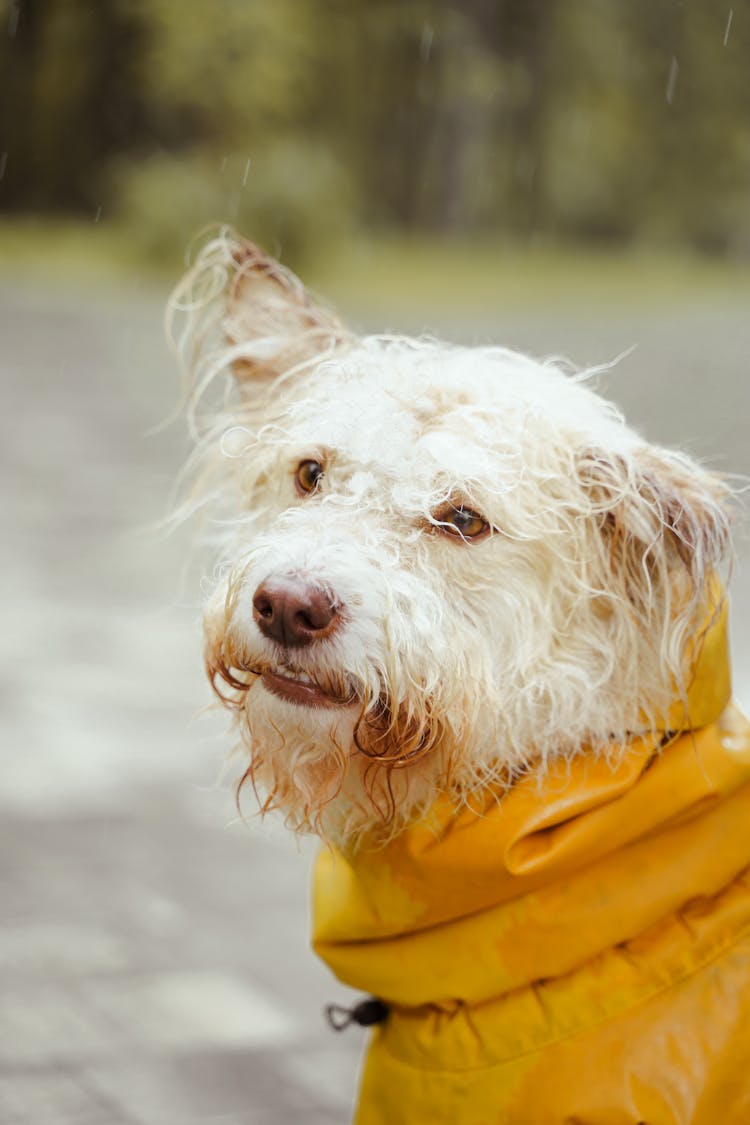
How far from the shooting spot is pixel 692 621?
7.33ft

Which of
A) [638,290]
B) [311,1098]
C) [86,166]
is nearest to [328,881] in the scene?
[311,1098]

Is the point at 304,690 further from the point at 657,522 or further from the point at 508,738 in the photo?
the point at 657,522

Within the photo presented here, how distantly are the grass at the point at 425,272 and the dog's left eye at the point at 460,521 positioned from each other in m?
16.7

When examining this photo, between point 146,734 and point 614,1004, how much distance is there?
3.70 meters

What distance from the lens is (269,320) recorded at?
9.04 feet

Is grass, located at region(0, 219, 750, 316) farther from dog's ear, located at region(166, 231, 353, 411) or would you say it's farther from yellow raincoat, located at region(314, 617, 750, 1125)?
yellow raincoat, located at region(314, 617, 750, 1125)

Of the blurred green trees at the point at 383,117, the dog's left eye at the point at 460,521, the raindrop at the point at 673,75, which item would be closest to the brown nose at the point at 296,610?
the dog's left eye at the point at 460,521

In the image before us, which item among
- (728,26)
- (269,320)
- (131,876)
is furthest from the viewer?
(728,26)

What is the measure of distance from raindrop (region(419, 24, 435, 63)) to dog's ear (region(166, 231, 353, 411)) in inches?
1058

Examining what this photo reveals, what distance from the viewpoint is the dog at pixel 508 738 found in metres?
2.17

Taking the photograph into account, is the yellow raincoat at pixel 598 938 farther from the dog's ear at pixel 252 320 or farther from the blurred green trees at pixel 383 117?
the blurred green trees at pixel 383 117

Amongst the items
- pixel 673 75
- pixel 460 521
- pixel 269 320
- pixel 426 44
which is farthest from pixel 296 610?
pixel 673 75

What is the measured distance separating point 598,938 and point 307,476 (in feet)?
3.11

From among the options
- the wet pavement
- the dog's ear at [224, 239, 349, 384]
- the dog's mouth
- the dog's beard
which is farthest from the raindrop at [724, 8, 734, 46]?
the dog's mouth
